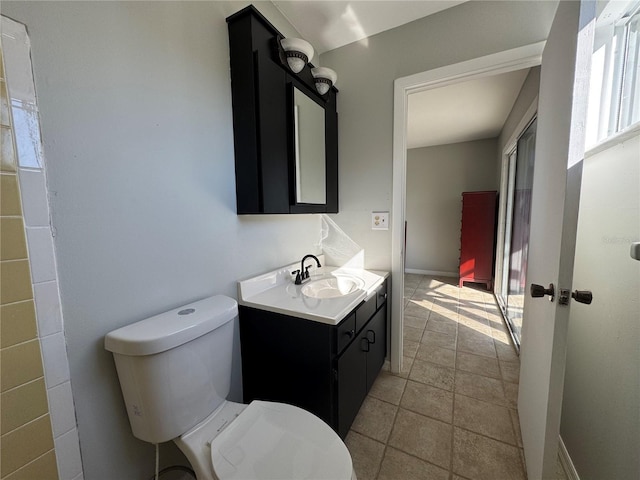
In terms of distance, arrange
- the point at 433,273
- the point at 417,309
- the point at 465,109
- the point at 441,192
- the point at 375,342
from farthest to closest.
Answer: the point at 433,273, the point at 441,192, the point at 417,309, the point at 465,109, the point at 375,342

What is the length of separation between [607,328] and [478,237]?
3037 mm

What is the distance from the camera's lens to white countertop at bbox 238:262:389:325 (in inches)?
43.9

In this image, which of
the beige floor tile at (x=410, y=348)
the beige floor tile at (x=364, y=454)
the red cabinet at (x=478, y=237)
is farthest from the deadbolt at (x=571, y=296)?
the red cabinet at (x=478, y=237)

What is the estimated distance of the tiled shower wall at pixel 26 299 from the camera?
2.05 ft

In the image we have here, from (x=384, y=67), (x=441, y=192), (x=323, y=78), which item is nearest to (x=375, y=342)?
(x=323, y=78)

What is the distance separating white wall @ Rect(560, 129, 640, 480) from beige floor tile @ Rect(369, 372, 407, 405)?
0.82 metres

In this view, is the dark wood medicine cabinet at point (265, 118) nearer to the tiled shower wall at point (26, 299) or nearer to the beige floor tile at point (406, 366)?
the tiled shower wall at point (26, 299)

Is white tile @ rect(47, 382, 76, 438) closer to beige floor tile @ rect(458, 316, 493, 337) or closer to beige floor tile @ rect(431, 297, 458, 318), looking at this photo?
beige floor tile @ rect(458, 316, 493, 337)

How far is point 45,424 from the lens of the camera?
703 mm

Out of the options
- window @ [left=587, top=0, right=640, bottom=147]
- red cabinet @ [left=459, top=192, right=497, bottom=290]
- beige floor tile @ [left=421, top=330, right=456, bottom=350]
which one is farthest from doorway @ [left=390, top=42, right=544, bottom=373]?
red cabinet @ [left=459, top=192, right=497, bottom=290]

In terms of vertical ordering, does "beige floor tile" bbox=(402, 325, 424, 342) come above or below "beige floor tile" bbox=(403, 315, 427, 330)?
below

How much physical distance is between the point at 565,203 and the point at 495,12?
1304 mm

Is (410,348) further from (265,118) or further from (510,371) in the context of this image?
(265,118)

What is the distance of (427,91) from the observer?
2.19 meters
